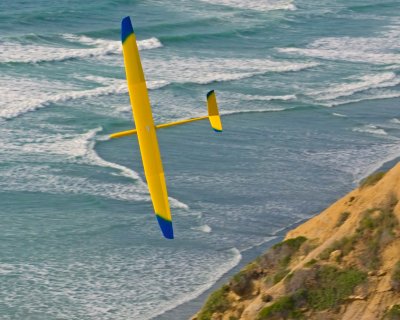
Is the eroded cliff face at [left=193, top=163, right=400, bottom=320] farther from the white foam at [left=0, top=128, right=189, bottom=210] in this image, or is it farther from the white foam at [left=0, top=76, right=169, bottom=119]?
the white foam at [left=0, top=76, right=169, bottom=119]

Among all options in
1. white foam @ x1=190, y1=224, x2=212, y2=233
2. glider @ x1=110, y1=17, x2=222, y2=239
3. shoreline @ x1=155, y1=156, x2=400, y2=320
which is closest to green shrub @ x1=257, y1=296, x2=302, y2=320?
glider @ x1=110, y1=17, x2=222, y2=239

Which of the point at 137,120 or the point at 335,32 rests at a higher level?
the point at 137,120

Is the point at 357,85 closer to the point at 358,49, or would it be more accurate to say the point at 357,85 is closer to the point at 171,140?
the point at 358,49

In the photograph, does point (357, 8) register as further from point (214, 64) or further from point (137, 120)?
point (137, 120)

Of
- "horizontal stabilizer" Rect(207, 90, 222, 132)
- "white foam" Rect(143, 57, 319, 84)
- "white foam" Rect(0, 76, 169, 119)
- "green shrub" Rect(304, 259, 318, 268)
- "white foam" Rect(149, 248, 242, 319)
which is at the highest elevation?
"horizontal stabilizer" Rect(207, 90, 222, 132)

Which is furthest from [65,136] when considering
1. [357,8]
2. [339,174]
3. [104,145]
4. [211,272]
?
[357,8]

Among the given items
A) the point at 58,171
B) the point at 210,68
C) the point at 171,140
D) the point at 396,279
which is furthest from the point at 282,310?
the point at 210,68

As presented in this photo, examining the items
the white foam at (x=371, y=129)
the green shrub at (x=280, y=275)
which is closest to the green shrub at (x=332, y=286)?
the green shrub at (x=280, y=275)
